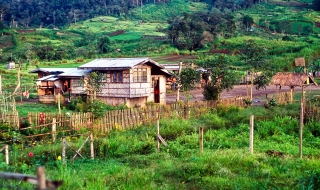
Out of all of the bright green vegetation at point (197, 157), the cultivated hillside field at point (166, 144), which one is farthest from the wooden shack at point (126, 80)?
the bright green vegetation at point (197, 157)

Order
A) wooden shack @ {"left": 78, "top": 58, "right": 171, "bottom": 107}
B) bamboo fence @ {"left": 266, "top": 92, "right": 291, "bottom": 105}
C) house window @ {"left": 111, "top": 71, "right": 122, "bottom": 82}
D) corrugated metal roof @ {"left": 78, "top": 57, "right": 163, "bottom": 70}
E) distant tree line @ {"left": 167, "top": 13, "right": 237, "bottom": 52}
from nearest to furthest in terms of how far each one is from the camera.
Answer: bamboo fence @ {"left": 266, "top": 92, "right": 291, "bottom": 105} → corrugated metal roof @ {"left": 78, "top": 57, "right": 163, "bottom": 70} → wooden shack @ {"left": 78, "top": 58, "right": 171, "bottom": 107} → house window @ {"left": 111, "top": 71, "right": 122, "bottom": 82} → distant tree line @ {"left": 167, "top": 13, "right": 237, "bottom": 52}

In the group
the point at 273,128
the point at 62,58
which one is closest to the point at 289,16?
the point at 62,58

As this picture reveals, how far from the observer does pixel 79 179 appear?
7.73 m

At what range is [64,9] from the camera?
12106 cm

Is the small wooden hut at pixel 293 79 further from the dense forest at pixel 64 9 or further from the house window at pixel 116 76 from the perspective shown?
the dense forest at pixel 64 9

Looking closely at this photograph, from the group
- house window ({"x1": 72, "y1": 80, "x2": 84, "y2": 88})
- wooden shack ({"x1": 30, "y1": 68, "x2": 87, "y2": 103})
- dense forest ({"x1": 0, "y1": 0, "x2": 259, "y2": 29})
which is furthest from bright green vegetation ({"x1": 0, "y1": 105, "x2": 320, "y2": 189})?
dense forest ({"x1": 0, "y1": 0, "x2": 259, "y2": 29})

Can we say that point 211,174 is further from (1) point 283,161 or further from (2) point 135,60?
(2) point 135,60

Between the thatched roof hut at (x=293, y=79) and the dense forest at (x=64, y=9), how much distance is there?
8096 cm

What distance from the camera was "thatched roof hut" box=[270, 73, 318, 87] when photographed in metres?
22.8

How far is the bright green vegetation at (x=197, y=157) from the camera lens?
8.02m

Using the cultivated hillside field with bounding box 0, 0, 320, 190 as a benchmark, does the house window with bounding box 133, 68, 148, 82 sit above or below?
above

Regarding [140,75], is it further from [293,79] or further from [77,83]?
[293,79]

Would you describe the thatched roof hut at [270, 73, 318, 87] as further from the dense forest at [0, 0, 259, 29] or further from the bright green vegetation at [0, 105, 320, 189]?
the dense forest at [0, 0, 259, 29]

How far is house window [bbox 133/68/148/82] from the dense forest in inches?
3239
